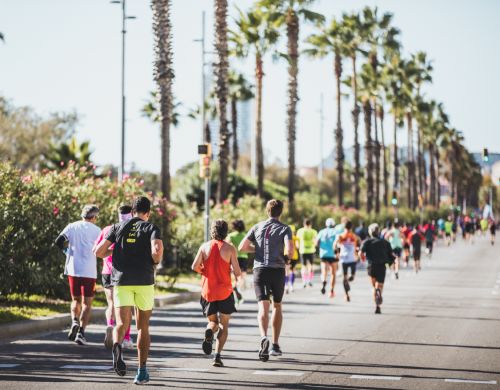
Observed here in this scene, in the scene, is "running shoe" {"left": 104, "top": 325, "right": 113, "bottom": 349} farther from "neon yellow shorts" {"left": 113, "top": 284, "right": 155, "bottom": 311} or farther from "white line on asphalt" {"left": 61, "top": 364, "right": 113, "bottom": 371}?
"neon yellow shorts" {"left": 113, "top": 284, "right": 155, "bottom": 311}

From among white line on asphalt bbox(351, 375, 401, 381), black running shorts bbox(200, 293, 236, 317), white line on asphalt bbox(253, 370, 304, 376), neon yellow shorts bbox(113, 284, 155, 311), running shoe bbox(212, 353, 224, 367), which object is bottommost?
white line on asphalt bbox(351, 375, 401, 381)

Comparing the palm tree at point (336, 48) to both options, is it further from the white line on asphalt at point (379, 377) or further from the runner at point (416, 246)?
the white line on asphalt at point (379, 377)

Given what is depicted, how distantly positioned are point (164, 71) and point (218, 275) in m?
20.2

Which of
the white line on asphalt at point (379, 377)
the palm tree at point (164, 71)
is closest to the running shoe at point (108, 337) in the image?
the white line on asphalt at point (379, 377)

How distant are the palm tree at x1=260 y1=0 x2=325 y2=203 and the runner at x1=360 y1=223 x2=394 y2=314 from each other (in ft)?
81.5

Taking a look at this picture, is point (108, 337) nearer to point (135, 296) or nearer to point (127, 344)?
point (127, 344)

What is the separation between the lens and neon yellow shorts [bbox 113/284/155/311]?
1044 centimetres

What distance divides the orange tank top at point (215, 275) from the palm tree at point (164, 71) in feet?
63.2

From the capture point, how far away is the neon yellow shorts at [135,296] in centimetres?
1044

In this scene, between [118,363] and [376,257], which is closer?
[118,363]

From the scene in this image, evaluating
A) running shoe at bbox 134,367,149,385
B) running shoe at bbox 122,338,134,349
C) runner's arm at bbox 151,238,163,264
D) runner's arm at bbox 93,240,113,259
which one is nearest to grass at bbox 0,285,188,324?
running shoe at bbox 122,338,134,349

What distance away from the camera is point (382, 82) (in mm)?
73312

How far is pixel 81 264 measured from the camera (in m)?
14.4

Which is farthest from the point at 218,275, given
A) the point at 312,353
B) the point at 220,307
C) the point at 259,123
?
the point at 259,123
